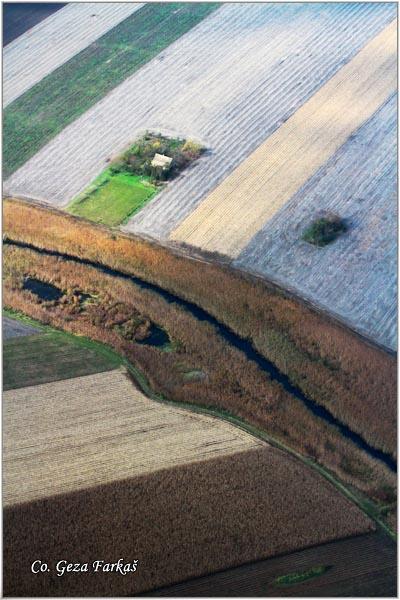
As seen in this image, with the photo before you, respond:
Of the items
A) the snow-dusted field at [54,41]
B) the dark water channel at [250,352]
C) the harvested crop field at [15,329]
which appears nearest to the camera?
the dark water channel at [250,352]

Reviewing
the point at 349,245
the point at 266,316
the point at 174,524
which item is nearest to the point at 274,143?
the point at 349,245

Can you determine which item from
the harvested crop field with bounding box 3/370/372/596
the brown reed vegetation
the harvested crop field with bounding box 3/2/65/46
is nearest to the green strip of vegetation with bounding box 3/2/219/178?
the harvested crop field with bounding box 3/2/65/46

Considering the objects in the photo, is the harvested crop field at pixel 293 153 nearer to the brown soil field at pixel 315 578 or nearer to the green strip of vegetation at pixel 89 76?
the green strip of vegetation at pixel 89 76

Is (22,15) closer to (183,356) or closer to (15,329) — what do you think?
(15,329)

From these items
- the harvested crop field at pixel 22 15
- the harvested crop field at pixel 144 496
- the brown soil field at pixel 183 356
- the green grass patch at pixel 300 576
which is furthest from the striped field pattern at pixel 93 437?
the harvested crop field at pixel 22 15

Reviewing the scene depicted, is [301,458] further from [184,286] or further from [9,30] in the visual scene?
[9,30]
